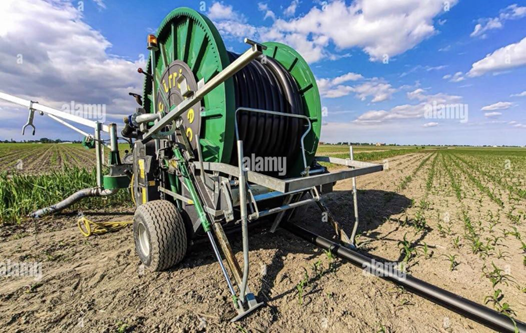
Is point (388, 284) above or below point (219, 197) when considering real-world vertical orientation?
below

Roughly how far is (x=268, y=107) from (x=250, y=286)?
243cm

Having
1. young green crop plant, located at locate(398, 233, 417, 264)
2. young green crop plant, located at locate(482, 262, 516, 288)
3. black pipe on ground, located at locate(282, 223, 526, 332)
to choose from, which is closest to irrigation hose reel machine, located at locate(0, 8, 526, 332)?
black pipe on ground, located at locate(282, 223, 526, 332)

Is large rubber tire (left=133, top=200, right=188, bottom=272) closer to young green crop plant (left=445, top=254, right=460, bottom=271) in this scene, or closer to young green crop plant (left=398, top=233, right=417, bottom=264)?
young green crop plant (left=398, top=233, right=417, bottom=264)

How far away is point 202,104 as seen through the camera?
10.9 feet

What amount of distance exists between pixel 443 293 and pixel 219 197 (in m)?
2.41

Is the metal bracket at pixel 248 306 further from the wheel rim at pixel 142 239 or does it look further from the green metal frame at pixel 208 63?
the wheel rim at pixel 142 239

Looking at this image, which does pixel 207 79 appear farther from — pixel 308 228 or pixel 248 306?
pixel 308 228

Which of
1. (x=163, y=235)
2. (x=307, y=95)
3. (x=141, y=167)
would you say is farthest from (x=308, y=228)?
(x=141, y=167)

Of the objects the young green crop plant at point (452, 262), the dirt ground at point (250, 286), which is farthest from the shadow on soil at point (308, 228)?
the young green crop plant at point (452, 262)

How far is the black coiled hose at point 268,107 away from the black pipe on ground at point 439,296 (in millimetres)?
1647

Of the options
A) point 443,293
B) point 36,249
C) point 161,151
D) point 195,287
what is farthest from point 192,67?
point 443,293

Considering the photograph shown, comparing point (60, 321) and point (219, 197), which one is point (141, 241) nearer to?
point (60, 321)

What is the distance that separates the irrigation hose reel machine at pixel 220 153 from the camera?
2461 mm

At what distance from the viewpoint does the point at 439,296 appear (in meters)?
2.34
